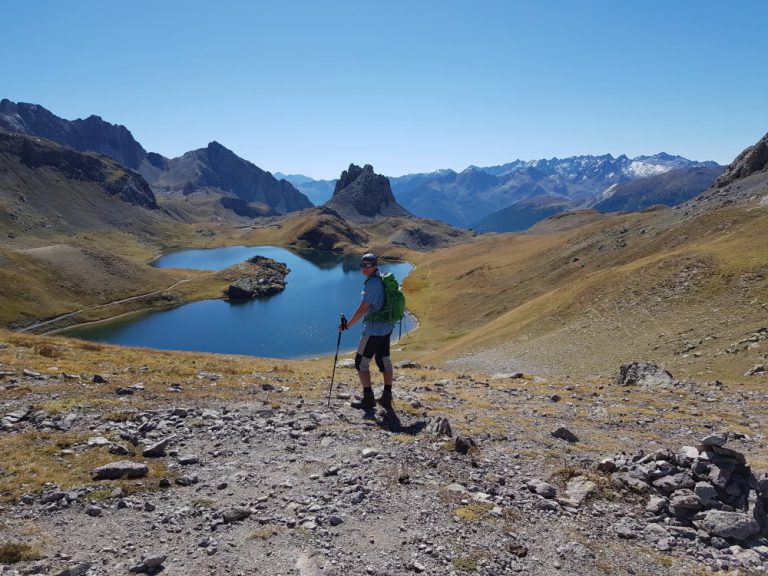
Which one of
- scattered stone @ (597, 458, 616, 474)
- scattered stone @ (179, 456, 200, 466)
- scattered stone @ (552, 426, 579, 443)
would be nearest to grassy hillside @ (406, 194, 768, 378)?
scattered stone @ (552, 426, 579, 443)

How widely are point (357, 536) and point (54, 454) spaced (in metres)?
7.96

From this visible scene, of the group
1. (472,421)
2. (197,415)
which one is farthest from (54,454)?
(472,421)

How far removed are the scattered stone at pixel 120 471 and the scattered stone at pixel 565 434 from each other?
39.6ft

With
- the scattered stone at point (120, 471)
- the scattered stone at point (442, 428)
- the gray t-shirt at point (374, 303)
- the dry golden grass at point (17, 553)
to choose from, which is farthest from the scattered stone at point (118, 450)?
the scattered stone at point (442, 428)

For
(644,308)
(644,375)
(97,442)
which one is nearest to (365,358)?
(97,442)

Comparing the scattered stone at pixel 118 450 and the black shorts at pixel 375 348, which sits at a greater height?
the black shorts at pixel 375 348

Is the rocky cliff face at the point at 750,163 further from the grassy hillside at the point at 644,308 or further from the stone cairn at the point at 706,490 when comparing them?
the stone cairn at the point at 706,490

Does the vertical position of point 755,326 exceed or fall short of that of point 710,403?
it exceeds it

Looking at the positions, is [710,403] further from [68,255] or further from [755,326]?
[68,255]

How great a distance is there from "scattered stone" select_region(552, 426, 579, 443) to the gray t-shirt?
644 cm

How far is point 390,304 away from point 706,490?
9501 mm

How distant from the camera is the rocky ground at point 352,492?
28.0 ft

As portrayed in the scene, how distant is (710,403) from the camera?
22.6m

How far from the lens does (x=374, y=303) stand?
15828 mm
